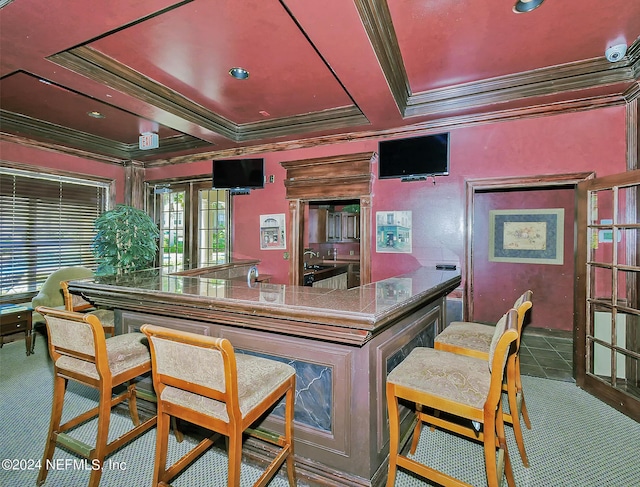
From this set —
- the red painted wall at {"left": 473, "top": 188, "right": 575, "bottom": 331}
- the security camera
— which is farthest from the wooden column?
the security camera

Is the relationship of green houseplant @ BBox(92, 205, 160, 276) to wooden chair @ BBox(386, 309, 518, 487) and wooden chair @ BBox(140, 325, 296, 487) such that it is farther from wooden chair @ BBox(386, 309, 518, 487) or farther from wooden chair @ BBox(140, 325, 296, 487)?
wooden chair @ BBox(386, 309, 518, 487)

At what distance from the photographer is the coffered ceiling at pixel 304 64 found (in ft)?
7.14

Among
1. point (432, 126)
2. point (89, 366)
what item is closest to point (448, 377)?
point (89, 366)

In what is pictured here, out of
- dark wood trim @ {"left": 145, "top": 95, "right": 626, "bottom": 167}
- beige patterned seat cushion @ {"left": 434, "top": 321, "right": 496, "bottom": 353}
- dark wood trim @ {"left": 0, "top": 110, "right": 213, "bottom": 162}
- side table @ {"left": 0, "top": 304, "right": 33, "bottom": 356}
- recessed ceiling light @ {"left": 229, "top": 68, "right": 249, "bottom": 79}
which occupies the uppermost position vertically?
recessed ceiling light @ {"left": 229, "top": 68, "right": 249, "bottom": 79}

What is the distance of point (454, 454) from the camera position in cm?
212

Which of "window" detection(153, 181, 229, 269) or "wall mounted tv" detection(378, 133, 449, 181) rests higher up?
"wall mounted tv" detection(378, 133, 449, 181)

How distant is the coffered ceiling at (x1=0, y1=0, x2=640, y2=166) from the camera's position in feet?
7.14

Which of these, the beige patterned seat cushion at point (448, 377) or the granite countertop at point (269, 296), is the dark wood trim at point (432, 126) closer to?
the granite countertop at point (269, 296)

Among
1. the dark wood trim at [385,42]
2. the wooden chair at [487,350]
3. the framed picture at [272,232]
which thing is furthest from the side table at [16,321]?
the dark wood trim at [385,42]

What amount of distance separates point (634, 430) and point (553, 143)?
2622 mm

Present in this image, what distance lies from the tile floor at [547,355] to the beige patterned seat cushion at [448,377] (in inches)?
92.8

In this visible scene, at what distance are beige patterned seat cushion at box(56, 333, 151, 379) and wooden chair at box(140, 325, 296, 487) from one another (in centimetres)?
48

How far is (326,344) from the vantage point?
1.76m

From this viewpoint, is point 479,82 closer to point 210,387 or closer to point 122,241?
point 210,387
